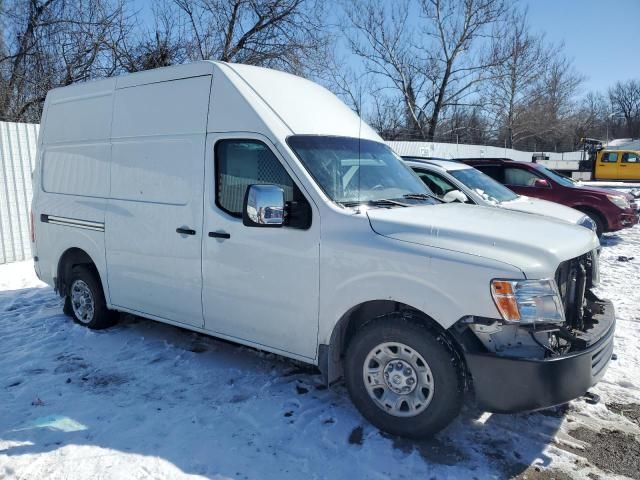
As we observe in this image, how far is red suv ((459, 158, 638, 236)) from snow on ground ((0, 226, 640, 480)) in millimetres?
6175

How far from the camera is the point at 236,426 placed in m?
3.42

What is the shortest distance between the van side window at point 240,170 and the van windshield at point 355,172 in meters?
0.22

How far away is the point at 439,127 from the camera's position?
36219 millimetres

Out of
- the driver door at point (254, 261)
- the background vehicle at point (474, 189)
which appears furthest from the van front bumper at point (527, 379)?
the background vehicle at point (474, 189)

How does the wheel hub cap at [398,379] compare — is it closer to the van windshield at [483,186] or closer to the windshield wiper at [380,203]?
the windshield wiper at [380,203]

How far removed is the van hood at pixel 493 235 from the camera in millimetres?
2922

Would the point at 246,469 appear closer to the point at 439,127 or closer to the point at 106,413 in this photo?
the point at 106,413

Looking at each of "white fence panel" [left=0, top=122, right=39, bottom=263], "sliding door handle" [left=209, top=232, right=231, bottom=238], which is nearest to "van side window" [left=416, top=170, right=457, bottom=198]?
"sliding door handle" [left=209, top=232, right=231, bottom=238]

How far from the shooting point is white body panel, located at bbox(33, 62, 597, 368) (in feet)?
10.1

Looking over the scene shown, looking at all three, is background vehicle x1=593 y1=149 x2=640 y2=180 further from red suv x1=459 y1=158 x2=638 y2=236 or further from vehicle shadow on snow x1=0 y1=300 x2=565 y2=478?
vehicle shadow on snow x1=0 y1=300 x2=565 y2=478

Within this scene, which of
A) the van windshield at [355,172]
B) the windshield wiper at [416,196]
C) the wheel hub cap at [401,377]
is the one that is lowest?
the wheel hub cap at [401,377]

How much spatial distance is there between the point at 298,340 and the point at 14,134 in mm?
7616

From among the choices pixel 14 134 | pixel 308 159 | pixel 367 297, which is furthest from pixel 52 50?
pixel 367 297

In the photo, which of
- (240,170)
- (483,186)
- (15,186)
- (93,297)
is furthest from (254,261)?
(15,186)
